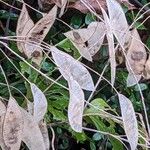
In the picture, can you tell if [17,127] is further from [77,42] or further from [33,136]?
[77,42]

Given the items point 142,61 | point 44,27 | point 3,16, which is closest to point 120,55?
point 142,61

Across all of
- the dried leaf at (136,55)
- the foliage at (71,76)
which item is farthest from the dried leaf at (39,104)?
the dried leaf at (136,55)

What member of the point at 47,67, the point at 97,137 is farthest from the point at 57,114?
the point at 97,137

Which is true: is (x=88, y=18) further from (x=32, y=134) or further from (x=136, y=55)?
(x=32, y=134)

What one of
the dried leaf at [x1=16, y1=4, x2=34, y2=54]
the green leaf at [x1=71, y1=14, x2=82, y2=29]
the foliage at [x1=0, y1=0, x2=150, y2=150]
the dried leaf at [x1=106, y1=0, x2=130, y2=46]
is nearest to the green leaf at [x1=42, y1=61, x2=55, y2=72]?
the foliage at [x1=0, y1=0, x2=150, y2=150]

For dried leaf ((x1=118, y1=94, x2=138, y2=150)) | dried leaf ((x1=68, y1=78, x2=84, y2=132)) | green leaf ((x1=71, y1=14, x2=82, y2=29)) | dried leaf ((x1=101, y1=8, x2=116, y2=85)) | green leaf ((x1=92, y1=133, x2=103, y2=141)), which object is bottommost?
green leaf ((x1=92, y1=133, x2=103, y2=141))

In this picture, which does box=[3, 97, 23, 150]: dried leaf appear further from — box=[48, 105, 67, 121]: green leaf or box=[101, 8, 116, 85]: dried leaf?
box=[48, 105, 67, 121]: green leaf

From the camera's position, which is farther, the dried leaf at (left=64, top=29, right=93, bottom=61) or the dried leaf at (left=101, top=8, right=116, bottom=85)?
the dried leaf at (left=64, top=29, right=93, bottom=61)
